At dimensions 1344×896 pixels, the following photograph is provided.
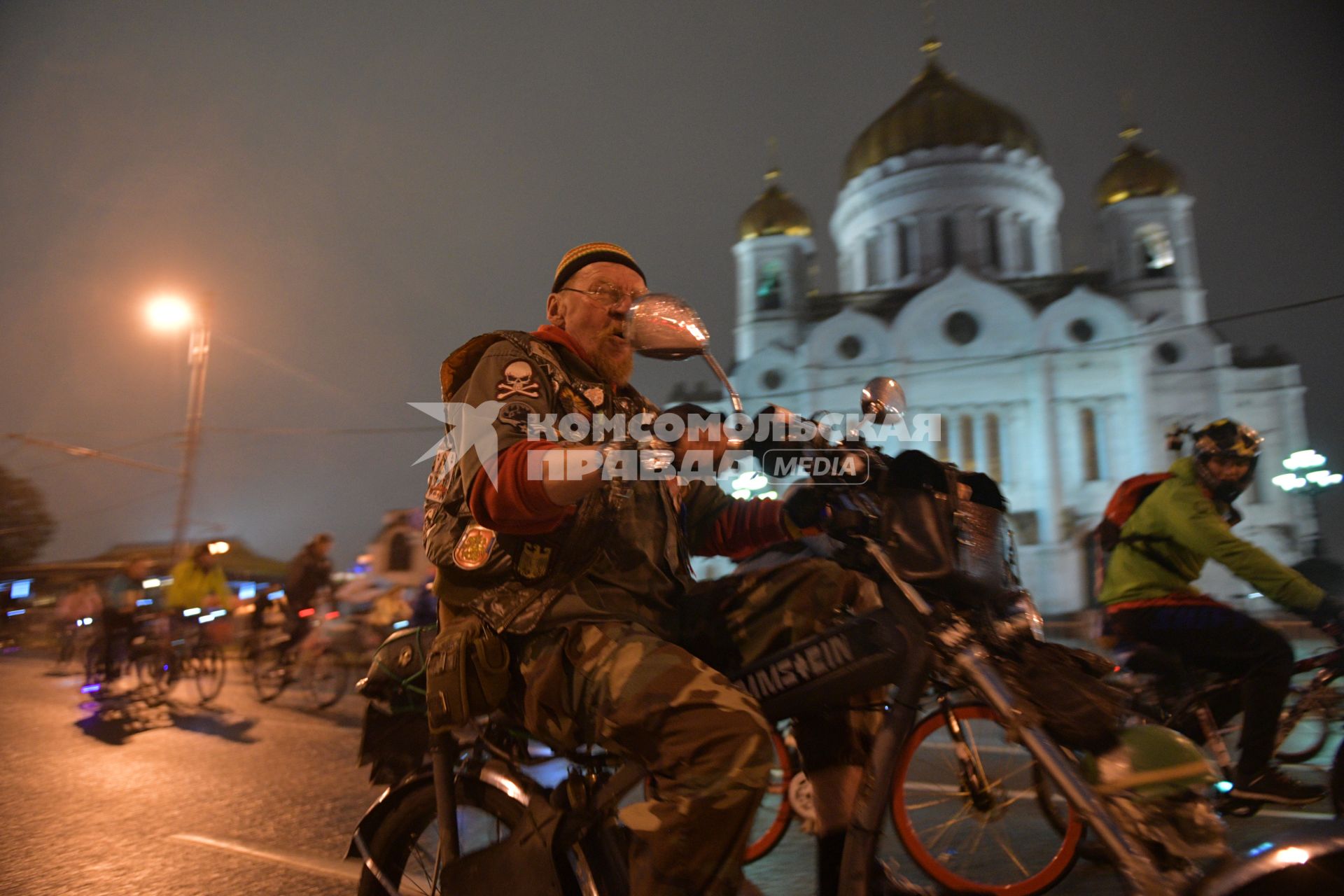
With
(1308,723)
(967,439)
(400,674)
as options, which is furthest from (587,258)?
(967,439)

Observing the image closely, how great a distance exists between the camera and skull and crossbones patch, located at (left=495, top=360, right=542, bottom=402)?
208cm

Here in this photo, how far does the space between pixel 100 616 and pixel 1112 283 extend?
131 ft

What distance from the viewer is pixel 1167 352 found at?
3712 centimetres

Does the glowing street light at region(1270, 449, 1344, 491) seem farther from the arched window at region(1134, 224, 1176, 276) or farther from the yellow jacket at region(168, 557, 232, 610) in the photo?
the arched window at region(1134, 224, 1176, 276)

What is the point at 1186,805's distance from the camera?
1739 millimetres

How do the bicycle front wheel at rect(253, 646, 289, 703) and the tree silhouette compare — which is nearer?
the bicycle front wheel at rect(253, 646, 289, 703)

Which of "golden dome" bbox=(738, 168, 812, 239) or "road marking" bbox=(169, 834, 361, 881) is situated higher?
"golden dome" bbox=(738, 168, 812, 239)

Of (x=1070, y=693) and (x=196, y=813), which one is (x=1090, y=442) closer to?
(x=196, y=813)

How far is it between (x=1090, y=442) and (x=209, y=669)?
1314 inches

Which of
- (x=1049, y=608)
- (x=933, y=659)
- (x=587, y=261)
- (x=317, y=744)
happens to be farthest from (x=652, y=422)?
(x=1049, y=608)

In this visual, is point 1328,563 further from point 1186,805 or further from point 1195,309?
point 1195,309

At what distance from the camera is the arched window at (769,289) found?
42438 mm

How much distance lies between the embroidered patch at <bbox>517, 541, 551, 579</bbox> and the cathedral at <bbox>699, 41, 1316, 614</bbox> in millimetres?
29904

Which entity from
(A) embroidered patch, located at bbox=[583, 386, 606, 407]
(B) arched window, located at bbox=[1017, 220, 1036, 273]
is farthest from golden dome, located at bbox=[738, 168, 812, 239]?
(A) embroidered patch, located at bbox=[583, 386, 606, 407]
